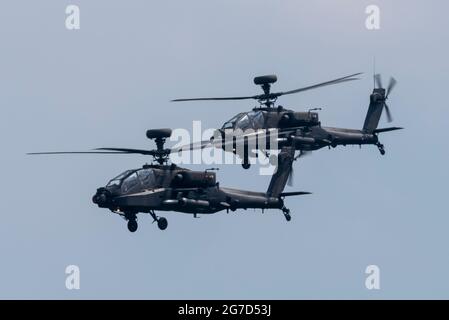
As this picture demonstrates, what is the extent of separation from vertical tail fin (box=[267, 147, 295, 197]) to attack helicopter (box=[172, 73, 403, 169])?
2.90 ft

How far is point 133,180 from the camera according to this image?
113375 millimetres

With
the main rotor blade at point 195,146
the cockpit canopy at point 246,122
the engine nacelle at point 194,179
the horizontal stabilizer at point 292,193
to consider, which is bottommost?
the horizontal stabilizer at point 292,193

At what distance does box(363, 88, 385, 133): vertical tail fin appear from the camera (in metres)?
133

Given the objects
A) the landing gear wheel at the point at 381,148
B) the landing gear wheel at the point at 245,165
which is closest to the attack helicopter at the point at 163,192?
the landing gear wheel at the point at 245,165

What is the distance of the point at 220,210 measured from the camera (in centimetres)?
11819

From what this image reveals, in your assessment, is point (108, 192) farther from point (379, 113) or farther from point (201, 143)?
point (379, 113)

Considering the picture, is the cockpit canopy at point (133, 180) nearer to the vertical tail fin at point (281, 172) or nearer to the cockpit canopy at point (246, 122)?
the vertical tail fin at point (281, 172)

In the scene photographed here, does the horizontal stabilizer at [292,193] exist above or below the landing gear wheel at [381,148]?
below

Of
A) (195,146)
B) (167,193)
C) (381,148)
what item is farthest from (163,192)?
(381,148)

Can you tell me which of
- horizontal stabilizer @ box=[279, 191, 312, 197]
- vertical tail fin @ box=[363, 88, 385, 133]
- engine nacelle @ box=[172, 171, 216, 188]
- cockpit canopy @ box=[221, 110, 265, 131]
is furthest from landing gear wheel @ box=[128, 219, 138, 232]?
vertical tail fin @ box=[363, 88, 385, 133]

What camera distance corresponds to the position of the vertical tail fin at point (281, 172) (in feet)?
400

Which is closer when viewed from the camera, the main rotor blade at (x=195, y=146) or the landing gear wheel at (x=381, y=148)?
the main rotor blade at (x=195, y=146)

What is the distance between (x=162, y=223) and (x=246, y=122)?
13274mm

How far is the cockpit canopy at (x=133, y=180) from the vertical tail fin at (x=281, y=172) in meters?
10.9
